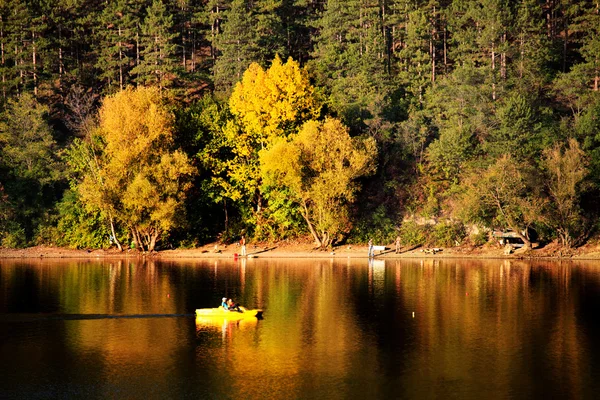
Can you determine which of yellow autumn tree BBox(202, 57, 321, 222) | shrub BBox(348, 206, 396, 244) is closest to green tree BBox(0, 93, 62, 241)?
yellow autumn tree BBox(202, 57, 321, 222)

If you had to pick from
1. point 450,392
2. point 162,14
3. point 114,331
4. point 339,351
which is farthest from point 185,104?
point 450,392

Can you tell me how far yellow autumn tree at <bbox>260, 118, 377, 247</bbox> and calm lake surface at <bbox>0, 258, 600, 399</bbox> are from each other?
1344 centimetres

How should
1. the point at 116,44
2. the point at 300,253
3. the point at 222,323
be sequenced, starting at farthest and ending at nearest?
1. the point at 116,44
2. the point at 300,253
3. the point at 222,323

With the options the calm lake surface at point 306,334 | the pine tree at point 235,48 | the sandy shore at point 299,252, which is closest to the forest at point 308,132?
the pine tree at point 235,48

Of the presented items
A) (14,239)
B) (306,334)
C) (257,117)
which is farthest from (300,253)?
(306,334)

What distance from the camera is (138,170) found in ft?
301

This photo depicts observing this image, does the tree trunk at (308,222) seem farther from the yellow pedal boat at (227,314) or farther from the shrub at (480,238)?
the yellow pedal boat at (227,314)

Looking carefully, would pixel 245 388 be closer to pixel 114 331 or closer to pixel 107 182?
pixel 114 331

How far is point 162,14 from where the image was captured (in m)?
120

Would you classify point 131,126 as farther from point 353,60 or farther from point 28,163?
point 353,60

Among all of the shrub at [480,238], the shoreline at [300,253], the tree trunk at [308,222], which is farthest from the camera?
the tree trunk at [308,222]

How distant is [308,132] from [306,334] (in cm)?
4475

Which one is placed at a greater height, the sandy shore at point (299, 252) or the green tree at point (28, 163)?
the green tree at point (28, 163)

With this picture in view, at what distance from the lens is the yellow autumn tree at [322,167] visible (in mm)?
90625
